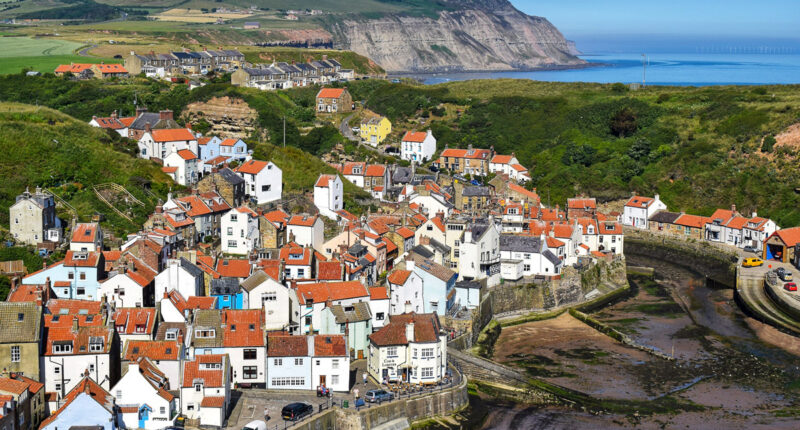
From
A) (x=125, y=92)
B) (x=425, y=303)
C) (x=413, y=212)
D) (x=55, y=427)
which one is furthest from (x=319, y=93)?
(x=55, y=427)

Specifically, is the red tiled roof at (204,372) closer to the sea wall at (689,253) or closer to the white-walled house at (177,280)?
the white-walled house at (177,280)

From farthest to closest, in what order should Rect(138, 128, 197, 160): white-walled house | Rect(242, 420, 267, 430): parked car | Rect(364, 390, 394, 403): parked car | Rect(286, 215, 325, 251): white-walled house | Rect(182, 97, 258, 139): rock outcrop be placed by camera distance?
Rect(182, 97, 258, 139): rock outcrop < Rect(138, 128, 197, 160): white-walled house < Rect(286, 215, 325, 251): white-walled house < Rect(364, 390, 394, 403): parked car < Rect(242, 420, 267, 430): parked car

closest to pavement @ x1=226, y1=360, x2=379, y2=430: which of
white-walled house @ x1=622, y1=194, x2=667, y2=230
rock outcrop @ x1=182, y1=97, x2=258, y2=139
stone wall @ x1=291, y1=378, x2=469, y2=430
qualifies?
stone wall @ x1=291, y1=378, x2=469, y2=430

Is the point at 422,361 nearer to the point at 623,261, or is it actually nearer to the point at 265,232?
the point at 265,232

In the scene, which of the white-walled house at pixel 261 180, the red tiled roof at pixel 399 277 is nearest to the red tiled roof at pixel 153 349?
the red tiled roof at pixel 399 277

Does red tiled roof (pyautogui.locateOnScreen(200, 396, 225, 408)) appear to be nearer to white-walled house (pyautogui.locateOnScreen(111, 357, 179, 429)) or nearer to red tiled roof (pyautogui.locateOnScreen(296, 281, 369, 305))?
white-walled house (pyautogui.locateOnScreen(111, 357, 179, 429))
